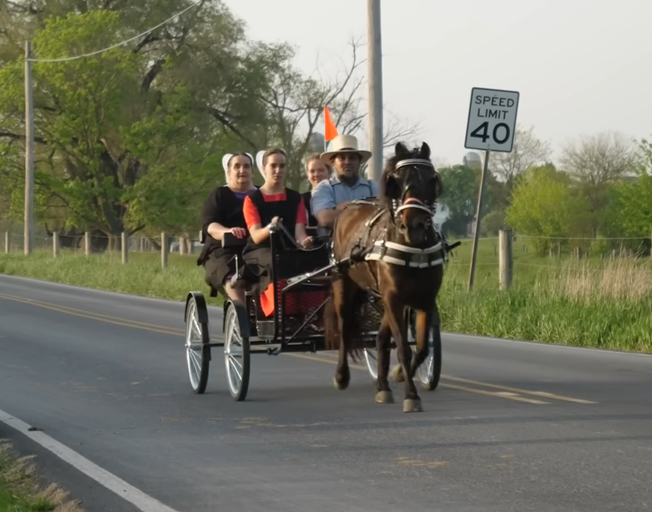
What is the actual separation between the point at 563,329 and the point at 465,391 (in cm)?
553

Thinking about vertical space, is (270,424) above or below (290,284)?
below

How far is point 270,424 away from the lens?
9664mm

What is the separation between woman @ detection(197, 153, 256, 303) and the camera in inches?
459

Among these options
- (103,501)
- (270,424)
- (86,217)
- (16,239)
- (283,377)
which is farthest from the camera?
(16,239)

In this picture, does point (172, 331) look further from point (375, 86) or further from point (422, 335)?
point (422, 335)

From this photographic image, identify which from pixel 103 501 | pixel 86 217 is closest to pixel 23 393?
pixel 103 501

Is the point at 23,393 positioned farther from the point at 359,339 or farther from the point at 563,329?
the point at 563,329

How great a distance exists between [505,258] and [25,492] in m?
13.9

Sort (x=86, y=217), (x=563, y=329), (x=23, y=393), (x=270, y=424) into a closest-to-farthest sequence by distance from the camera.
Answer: (x=270, y=424)
(x=23, y=393)
(x=563, y=329)
(x=86, y=217)

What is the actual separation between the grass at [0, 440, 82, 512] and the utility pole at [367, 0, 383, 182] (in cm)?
1500

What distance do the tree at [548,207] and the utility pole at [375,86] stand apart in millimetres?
62062

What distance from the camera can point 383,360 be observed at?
1034 centimetres

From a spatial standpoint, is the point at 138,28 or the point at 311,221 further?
the point at 138,28

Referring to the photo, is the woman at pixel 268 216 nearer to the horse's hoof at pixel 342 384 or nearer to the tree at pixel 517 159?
the horse's hoof at pixel 342 384
